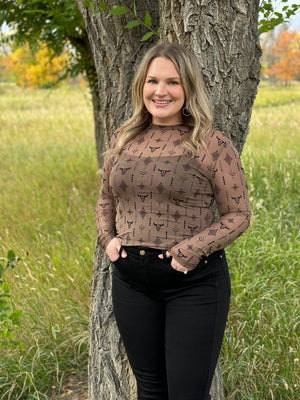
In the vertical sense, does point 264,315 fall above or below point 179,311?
below

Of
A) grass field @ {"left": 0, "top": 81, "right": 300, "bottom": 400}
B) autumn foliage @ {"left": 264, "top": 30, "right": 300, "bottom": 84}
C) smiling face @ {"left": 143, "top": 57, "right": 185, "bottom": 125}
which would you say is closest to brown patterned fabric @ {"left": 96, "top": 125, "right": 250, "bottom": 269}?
smiling face @ {"left": 143, "top": 57, "right": 185, "bottom": 125}

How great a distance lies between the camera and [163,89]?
6.64 ft

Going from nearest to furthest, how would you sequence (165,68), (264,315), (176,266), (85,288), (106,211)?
(176,266)
(165,68)
(106,211)
(264,315)
(85,288)

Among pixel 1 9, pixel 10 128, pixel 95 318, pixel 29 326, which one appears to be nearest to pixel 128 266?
pixel 95 318

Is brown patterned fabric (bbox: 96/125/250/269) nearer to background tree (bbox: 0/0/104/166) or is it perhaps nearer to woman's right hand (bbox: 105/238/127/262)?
woman's right hand (bbox: 105/238/127/262)

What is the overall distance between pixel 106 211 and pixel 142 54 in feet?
3.18

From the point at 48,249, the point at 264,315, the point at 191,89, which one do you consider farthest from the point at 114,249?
the point at 48,249

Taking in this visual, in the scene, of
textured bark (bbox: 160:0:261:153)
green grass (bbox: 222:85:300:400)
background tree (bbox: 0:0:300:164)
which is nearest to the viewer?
textured bark (bbox: 160:0:261:153)

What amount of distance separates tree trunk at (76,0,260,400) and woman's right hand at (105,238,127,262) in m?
0.57

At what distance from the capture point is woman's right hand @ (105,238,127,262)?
208cm

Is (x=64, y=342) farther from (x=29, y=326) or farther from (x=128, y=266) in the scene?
(x=128, y=266)

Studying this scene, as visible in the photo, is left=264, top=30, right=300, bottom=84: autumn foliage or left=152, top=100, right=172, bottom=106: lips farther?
left=264, top=30, right=300, bottom=84: autumn foliage

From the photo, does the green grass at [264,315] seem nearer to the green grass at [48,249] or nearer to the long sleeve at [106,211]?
the green grass at [48,249]

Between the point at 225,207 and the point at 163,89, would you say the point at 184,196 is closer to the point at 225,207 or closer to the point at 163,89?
the point at 225,207
